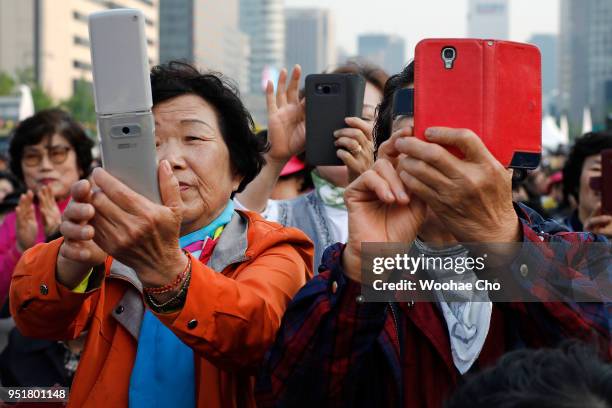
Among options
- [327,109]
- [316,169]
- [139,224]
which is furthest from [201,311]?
[316,169]

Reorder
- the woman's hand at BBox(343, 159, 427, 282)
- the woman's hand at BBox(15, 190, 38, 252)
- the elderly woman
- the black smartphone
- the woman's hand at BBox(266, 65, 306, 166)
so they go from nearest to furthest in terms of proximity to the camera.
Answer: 1. the woman's hand at BBox(343, 159, 427, 282)
2. the elderly woman
3. the black smartphone
4. the woman's hand at BBox(266, 65, 306, 166)
5. the woman's hand at BBox(15, 190, 38, 252)

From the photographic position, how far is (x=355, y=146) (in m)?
2.92

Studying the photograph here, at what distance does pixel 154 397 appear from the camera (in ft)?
7.13

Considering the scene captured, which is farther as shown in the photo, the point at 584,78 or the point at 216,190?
the point at 584,78

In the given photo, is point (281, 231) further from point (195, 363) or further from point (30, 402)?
point (30, 402)

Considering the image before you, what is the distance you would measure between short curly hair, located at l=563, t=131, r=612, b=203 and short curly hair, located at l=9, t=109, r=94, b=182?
2.48m

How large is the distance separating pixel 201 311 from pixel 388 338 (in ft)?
1.26

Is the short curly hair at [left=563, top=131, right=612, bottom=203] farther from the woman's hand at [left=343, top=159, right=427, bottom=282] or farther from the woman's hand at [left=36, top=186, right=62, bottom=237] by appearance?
the woman's hand at [left=343, top=159, right=427, bottom=282]

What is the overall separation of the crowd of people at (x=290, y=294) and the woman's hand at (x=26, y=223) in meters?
2.00

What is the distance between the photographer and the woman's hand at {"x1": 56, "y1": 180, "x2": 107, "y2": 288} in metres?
1.79

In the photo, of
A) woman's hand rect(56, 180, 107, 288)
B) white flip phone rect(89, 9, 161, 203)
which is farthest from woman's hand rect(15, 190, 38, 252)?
white flip phone rect(89, 9, 161, 203)

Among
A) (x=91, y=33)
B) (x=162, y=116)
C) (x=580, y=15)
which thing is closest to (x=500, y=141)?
(x=91, y=33)

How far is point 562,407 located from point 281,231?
1185 mm

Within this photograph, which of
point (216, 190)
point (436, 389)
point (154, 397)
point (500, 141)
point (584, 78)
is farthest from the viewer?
point (584, 78)
